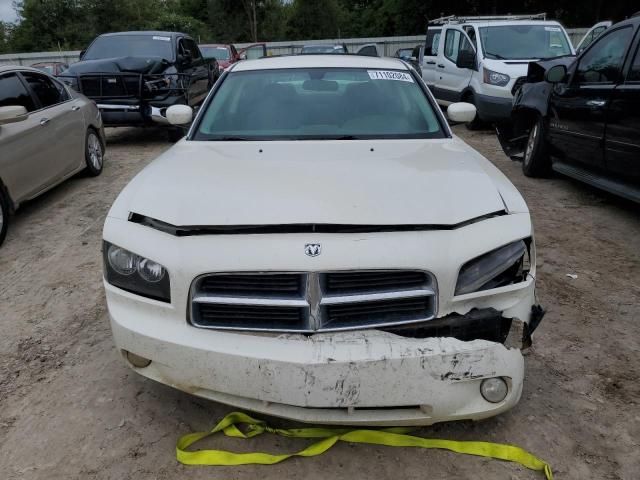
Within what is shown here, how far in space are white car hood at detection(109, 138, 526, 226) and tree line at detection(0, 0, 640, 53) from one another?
30.4m

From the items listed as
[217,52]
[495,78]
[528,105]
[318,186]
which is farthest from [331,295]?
[217,52]

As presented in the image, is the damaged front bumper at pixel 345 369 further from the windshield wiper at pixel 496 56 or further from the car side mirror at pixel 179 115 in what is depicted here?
the windshield wiper at pixel 496 56

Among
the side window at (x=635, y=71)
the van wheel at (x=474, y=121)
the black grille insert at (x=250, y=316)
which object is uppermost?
the side window at (x=635, y=71)

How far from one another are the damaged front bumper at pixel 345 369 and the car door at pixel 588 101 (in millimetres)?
3941

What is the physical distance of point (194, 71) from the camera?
1100 centimetres

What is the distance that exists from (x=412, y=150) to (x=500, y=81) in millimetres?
7266

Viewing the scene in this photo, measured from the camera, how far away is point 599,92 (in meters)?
5.49

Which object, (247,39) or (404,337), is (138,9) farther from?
(404,337)

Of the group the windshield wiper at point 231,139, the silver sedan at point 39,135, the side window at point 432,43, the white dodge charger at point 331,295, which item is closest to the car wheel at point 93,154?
the silver sedan at point 39,135

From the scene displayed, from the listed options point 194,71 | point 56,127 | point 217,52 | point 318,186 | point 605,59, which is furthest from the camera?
point 217,52

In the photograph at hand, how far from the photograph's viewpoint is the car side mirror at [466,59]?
405 inches

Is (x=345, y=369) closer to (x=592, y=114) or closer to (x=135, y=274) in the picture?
(x=135, y=274)

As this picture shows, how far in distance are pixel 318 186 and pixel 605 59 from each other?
14.6 ft

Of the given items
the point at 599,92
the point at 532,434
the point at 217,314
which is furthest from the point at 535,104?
the point at 217,314
